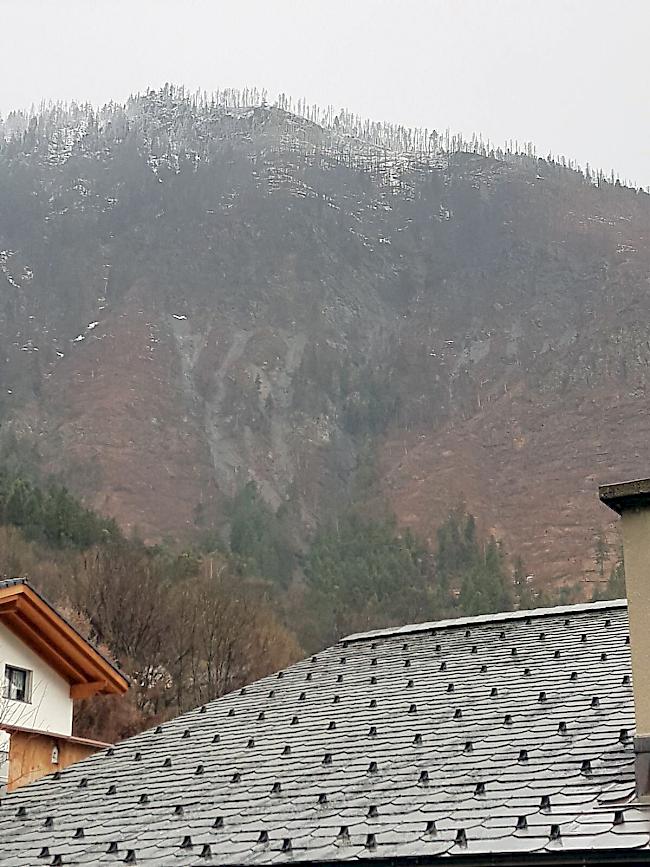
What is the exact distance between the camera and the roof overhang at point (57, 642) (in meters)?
17.5

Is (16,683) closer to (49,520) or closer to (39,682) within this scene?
(39,682)

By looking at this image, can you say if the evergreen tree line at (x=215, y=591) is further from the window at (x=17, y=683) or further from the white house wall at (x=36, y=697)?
the window at (x=17, y=683)

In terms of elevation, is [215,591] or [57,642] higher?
[215,591]

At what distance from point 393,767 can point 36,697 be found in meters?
11.8

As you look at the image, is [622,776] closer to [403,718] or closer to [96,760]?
[403,718]

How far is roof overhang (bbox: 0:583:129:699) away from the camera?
57.5 feet

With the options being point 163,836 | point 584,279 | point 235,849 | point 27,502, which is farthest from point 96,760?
point 584,279

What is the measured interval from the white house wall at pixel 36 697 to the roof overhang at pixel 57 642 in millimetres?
103

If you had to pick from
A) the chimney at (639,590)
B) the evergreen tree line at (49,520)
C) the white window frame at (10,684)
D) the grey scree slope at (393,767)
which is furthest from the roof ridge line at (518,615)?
the evergreen tree line at (49,520)

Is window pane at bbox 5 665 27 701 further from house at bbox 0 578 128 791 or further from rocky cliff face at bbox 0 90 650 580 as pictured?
rocky cliff face at bbox 0 90 650 580

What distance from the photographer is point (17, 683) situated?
59.6 feet

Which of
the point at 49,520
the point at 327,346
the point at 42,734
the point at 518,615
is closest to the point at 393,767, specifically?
the point at 518,615

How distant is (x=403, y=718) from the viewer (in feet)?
30.5

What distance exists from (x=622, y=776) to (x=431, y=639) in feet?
17.3
